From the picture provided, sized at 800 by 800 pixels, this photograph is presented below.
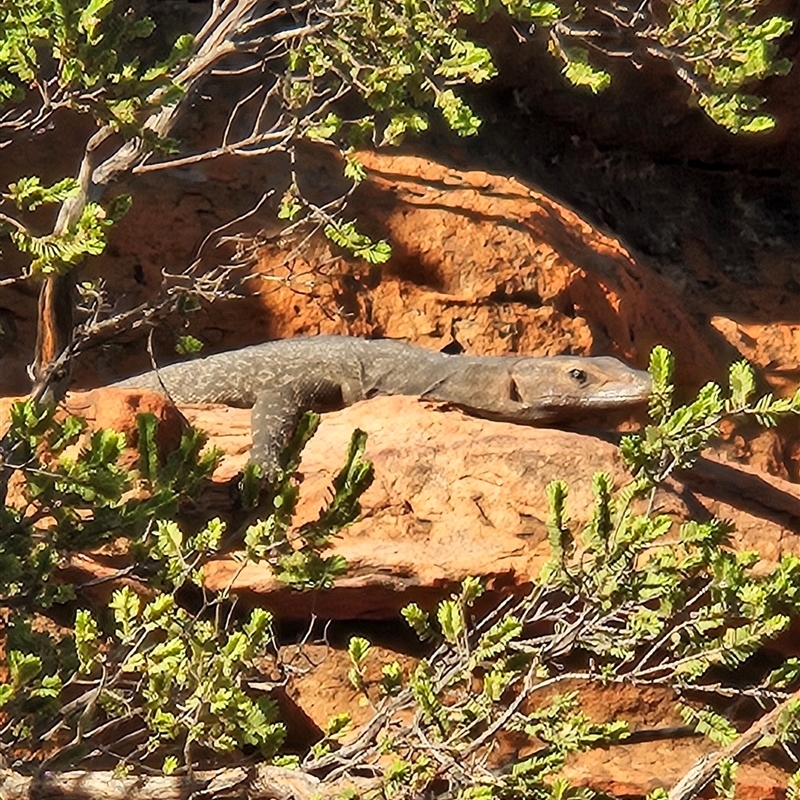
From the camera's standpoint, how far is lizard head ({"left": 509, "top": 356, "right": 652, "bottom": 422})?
7.92m

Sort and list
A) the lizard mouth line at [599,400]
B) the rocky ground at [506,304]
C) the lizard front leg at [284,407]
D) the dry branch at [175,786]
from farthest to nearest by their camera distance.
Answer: the lizard mouth line at [599,400]
the lizard front leg at [284,407]
the rocky ground at [506,304]
the dry branch at [175,786]

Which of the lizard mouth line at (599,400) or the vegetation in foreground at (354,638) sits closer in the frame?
the vegetation in foreground at (354,638)

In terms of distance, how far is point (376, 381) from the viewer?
891 cm

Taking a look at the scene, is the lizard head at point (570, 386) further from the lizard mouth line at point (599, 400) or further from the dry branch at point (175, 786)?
the dry branch at point (175, 786)

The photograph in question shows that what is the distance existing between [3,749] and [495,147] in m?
8.86

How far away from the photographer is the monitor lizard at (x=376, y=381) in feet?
26.2

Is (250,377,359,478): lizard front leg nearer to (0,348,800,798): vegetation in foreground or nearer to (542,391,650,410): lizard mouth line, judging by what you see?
(542,391,650,410): lizard mouth line

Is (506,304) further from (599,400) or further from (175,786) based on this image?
(175,786)

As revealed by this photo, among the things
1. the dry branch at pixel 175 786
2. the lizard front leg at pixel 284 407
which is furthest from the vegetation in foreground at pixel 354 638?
the lizard front leg at pixel 284 407

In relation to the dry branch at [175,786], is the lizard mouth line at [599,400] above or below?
→ below

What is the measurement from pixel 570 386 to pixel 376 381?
4.49 ft

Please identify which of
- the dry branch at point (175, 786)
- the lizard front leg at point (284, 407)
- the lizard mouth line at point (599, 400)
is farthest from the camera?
the lizard mouth line at point (599, 400)

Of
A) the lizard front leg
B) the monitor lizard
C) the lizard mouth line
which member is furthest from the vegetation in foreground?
the lizard mouth line

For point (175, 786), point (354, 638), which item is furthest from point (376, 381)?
point (175, 786)
